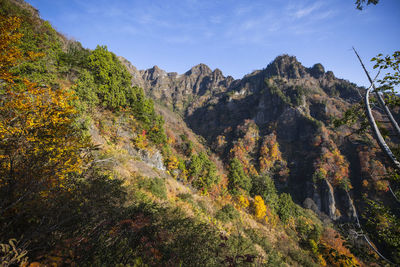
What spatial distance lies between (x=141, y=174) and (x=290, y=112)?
85952mm

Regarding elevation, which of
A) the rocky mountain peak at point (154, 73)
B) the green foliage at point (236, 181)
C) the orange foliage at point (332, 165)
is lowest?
the orange foliage at point (332, 165)

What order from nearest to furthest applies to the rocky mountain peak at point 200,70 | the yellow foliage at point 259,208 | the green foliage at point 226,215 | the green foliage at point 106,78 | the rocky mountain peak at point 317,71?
the green foliage at point 226,215 < the green foliage at point 106,78 < the yellow foliage at point 259,208 < the rocky mountain peak at point 317,71 < the rocky mountain peak at point 200,70

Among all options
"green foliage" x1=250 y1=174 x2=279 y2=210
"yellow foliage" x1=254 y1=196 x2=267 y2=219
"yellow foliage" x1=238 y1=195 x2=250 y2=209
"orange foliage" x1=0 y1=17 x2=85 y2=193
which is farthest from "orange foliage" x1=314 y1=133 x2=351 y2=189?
"orange foliage" x1=0 y1=17 x2=85 y2=193

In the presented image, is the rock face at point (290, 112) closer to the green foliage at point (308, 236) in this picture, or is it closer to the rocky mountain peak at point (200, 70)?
the rocky mountain peak at point (200, 70)

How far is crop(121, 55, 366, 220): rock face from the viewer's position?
2120 inches

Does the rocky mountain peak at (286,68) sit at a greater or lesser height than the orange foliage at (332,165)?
greater

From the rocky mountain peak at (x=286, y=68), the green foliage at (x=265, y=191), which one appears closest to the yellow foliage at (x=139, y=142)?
the green foliage at (x=265, y=191)

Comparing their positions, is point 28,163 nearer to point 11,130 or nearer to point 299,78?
point 11,130

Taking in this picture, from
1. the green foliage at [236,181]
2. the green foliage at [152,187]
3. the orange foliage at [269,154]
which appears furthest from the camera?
the orange foliage at [269,154]

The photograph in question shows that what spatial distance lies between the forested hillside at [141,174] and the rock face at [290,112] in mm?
645

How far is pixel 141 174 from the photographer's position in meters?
11.2

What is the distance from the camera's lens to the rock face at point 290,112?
177ft

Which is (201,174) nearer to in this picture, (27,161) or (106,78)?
(106,78)

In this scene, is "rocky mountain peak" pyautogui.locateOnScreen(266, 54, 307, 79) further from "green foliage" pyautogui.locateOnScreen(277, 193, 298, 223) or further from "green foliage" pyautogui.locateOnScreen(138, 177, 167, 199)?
"green foliage" pyautogui.locateOnScreen(138, 177, 167, 199)
